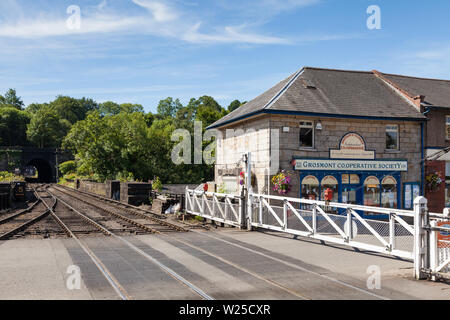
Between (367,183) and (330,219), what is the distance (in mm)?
9503

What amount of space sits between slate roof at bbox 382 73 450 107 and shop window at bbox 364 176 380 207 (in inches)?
208

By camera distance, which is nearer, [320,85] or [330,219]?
[330,219]

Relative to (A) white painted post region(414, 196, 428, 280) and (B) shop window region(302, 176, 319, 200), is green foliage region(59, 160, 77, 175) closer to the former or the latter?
(B) shop window region(302, 176, 319, 200)

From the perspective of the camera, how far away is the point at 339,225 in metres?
13.4

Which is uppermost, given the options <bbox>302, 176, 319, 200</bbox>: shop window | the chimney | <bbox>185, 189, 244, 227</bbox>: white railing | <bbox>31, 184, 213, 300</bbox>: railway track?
the chimney

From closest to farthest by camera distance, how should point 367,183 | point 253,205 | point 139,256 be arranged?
1. point 139,256
2. point 253,205
3. point 367,183

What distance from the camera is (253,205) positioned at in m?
16.8

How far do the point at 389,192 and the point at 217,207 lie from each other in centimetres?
920

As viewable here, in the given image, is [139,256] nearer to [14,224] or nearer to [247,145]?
[14,224]

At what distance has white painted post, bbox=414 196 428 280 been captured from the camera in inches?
351

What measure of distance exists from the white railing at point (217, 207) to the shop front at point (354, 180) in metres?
3.80

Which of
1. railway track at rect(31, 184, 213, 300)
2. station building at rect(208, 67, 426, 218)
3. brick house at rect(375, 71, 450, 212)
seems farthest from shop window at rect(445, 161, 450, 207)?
railway track at rect(31, 184, 213, 300)

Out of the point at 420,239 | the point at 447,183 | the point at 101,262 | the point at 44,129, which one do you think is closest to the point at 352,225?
the point at 420,239
